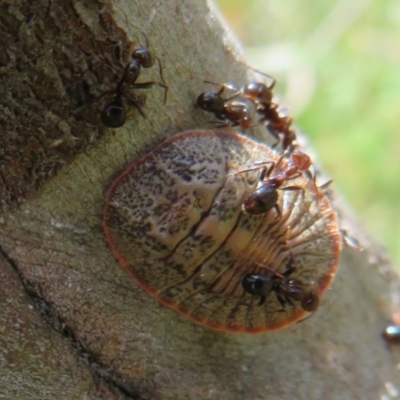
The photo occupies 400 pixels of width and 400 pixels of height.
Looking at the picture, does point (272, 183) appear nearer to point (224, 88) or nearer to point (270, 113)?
point (224, 88)

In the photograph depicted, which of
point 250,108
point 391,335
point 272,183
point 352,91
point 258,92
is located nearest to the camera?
point 272,183

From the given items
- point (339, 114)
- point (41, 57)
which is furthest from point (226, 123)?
point (339, 114)

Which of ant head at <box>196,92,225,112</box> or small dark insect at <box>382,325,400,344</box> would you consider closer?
ant head at <box>196,92,225,112</box>

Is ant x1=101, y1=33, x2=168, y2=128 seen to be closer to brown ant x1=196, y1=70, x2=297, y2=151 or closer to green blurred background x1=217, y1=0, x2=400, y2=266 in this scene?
brown ant x1=196, y1=70, x2=297, y2=151

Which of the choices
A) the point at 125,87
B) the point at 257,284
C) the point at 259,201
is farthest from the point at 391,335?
the point at 125,87

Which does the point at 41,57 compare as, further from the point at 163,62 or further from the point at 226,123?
the point at 226,123

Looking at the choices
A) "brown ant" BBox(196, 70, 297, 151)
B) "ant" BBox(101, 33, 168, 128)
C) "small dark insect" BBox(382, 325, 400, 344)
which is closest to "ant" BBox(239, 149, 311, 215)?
"brown ant" BBox(196, 70, 297, 151)
